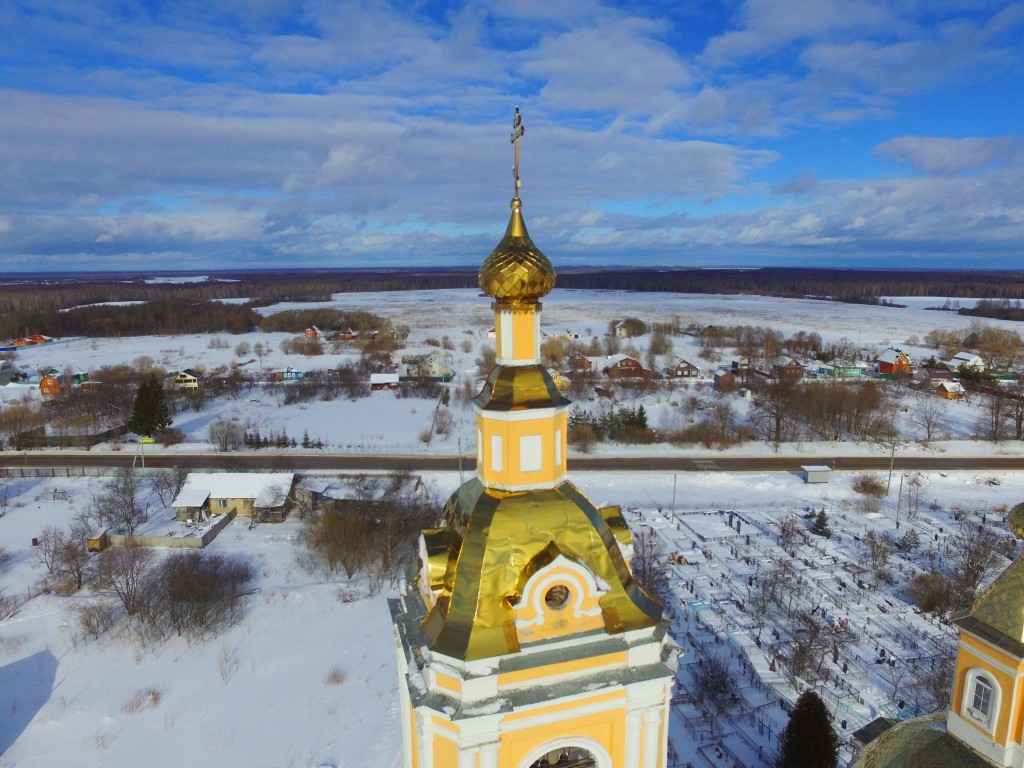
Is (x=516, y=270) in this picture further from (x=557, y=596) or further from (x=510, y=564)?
(x=557, y=596)

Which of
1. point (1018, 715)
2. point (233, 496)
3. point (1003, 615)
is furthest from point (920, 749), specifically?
point (233, 496)

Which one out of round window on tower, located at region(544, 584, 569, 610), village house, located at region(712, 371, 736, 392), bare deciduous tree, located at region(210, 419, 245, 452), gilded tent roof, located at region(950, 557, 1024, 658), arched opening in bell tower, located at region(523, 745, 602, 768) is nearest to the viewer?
round window on tower, located at region(544, 584, 569, 610)

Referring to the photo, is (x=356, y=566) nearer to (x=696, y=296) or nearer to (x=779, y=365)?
(x=779, y=365)

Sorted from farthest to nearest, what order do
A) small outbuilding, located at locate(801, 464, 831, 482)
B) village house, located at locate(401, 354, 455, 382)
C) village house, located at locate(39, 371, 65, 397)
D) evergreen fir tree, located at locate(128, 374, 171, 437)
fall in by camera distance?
village house, located at locate(401, 354, 455, 382)
village house, located at locate(39, 371, 65, 397)
evergreen fir tree, located at locate(128, 374, 171, 437)
small outbuilding, located at locate(801, 464, 831, 482)

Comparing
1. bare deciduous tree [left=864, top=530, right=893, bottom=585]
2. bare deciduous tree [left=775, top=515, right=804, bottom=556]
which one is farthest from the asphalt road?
bare deciduous tree [left=864, top=530, right=893, bottom=585]

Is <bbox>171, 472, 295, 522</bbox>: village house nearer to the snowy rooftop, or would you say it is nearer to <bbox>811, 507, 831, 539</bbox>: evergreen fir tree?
the snowy rooftop

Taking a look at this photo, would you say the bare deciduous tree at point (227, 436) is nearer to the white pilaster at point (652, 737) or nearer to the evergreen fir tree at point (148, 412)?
the evergreen fir tree at point (148, 412)
